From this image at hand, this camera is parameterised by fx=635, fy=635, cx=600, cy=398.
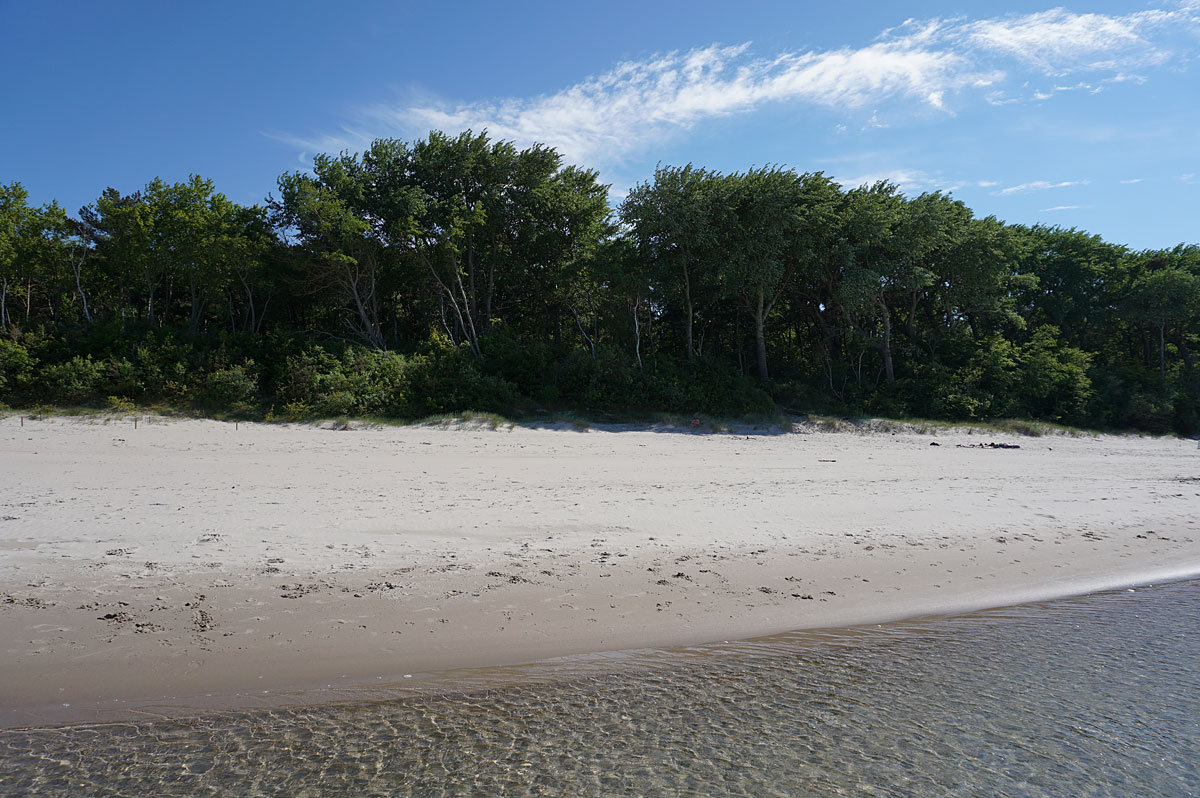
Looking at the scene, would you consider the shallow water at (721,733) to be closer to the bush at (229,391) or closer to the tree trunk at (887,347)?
the bush at (229,391)

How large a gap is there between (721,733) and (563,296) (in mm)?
25161

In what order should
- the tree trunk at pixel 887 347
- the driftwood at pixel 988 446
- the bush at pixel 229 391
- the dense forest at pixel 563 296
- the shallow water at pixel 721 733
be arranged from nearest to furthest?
the shallow water at pixel 721 733 < the driftwood at pixel 988 446 < the bush at pixel 229 391 < the dense forest at pixel 563 296 < the tree trunk at pixel 887 347

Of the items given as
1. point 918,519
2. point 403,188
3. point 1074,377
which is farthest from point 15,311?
point 1074,377

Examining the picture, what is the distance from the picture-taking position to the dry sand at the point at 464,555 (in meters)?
4.44

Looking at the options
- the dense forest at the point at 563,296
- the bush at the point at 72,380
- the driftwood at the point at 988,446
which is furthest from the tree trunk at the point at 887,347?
the bush at the point at 72,380

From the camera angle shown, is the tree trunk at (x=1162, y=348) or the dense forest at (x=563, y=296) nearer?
the dense forest at (x=563, y=296)

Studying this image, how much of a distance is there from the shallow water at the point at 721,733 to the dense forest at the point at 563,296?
15115 millimetres

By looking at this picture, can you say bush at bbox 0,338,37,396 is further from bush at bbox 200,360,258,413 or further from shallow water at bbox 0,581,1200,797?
shallow water at bbox 0,581,1200,797

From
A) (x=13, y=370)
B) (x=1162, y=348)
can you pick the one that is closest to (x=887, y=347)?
(x=1162, y=348)

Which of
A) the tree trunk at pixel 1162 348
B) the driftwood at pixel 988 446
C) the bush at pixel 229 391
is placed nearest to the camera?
the driftwood at pixel 988 446

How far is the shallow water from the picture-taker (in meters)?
3.27

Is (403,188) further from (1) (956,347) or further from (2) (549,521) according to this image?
(1) (956,347)

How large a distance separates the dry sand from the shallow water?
14.4 inches

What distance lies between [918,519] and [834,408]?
15.5 m
